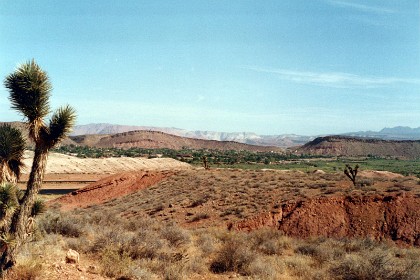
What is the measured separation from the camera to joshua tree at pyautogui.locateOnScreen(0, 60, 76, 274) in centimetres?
863

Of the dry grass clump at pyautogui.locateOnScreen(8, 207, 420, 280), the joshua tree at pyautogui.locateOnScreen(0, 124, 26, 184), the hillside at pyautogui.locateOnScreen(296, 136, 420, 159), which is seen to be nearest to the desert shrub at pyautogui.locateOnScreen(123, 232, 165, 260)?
the dry grass clump at pyautogui.locateOnScreen(8, 207, 420, 280)

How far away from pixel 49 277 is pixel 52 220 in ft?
21.2

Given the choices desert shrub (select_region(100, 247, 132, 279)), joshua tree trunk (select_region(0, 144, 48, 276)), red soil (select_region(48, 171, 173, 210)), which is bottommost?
red soil (select_region(48, 171, 173, 210))

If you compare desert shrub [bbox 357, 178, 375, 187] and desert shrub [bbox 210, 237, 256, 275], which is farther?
desert shrub [bbox 357, 178, 375, 187]

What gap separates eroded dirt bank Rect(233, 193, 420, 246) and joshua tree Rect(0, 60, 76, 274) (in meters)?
10.9

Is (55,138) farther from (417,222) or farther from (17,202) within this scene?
(417,222)

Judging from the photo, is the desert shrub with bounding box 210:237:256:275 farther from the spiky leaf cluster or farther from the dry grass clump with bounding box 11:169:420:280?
the spiky leaf cluster

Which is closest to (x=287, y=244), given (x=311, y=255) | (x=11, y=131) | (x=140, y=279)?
(x=311, y=255)

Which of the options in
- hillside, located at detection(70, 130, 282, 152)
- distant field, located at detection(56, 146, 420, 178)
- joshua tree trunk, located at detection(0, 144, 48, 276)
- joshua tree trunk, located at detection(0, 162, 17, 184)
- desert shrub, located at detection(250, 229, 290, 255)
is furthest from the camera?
hillside, located at detection(70, 130, 282, 152)

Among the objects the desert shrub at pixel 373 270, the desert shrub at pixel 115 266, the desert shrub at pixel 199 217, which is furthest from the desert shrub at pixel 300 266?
the desert shrub at pixel 199 217

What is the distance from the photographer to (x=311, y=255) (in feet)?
41.2

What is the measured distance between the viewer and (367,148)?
156 metres

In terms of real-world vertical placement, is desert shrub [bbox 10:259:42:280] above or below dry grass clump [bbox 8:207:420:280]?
above

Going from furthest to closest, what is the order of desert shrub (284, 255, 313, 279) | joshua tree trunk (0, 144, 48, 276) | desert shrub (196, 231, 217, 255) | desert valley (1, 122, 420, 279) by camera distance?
1. desert shrub (196, 231, 217, 255)
2. desert shrub (284, 255, 313, 279)
3. desert valley (1, 122, 420, 279)
4. joshua tree trunk (0, 144, 48, 276)
